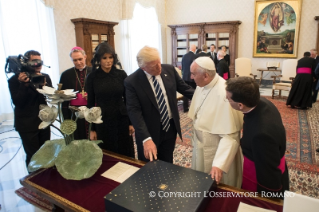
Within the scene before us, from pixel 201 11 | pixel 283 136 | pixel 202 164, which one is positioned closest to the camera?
pixel 283 136

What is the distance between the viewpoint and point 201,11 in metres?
9.96

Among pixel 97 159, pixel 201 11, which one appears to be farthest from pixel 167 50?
pixel 97 159

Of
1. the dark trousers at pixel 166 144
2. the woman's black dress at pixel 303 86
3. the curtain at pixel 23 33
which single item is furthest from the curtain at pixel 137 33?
the dark trousers at pixel 166 144

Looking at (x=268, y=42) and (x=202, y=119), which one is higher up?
(x=268, y=42)

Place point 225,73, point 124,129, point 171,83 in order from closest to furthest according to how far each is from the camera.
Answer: point 171,83
point 124,129
point 225,73

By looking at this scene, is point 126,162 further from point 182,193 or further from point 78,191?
point 182,193

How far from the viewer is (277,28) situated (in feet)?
29.2

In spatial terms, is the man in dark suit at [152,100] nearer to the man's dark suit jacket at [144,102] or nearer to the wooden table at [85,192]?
the man's dark suit jacket at [144,102]

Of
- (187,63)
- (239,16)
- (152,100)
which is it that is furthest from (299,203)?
(239,16)

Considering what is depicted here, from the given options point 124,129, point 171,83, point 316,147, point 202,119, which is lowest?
point 316,147

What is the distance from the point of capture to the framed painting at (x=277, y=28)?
858cm

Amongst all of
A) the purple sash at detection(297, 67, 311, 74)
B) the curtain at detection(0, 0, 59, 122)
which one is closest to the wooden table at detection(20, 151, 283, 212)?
the curtain at detection(0, 0, 59, 122)

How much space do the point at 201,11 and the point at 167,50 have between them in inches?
83.7

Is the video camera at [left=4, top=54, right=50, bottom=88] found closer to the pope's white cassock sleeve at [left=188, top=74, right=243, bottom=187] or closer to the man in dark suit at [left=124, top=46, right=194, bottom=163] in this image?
the man in dark suit at [left=124, top=46, right=194, bottom=163]
